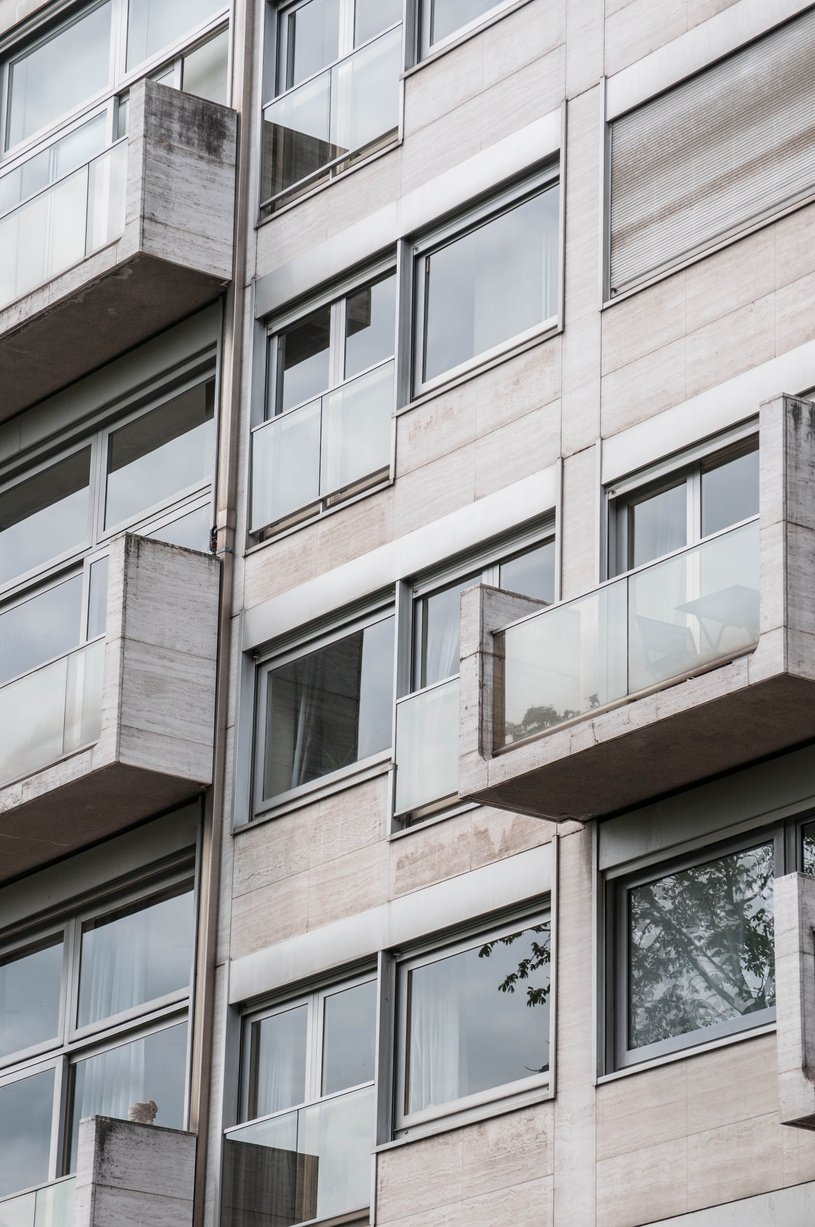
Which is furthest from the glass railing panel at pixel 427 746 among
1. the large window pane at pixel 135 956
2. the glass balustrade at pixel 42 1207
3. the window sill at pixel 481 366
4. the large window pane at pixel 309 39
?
the large window pane at pixel 309 39

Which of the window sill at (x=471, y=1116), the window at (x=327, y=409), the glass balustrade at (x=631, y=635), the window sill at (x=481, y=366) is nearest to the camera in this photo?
the glass balustrade at (x=631, y=635)

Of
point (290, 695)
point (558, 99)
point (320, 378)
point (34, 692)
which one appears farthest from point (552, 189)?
point (34, 692)

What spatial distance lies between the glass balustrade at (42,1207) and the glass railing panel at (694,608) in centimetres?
684

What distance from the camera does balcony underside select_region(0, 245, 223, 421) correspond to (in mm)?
24250

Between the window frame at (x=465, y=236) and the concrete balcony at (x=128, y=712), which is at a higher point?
the window frame at (x=465, y=236)

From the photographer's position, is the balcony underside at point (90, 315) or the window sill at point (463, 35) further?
the balcony underside at point (90, 315)

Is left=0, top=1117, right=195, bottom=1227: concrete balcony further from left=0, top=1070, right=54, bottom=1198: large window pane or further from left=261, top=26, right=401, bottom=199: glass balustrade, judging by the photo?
left=261, top=26, right=401, bottom=199: glass balustrade

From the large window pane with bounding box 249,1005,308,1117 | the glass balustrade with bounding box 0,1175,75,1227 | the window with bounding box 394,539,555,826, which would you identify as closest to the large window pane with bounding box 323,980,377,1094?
the large window pane with bounding box 249,1005,308,1117

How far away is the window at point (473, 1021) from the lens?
64.3ft

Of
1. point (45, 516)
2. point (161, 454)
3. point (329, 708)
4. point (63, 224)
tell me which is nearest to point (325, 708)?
point (329, 708)

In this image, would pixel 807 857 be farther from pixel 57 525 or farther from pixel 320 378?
pixel 57 525

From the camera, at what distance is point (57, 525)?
26172 millimetres

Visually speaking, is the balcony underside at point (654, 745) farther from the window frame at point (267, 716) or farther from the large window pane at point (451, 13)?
the large window pane at point (451, 13)

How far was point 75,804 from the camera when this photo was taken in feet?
75.8
